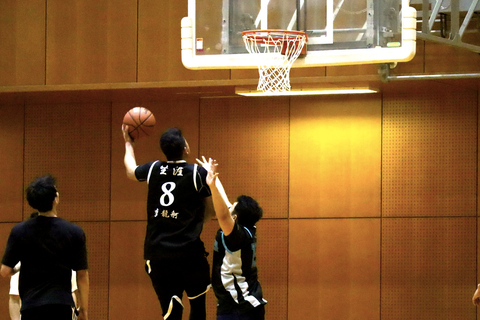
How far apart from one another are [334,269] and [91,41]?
13.4 feet

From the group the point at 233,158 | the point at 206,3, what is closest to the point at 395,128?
the point at 233,158

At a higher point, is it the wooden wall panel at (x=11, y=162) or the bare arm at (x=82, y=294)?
the wooden wall panel at (x=11, y=162)

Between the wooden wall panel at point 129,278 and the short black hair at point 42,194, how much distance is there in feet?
13.7

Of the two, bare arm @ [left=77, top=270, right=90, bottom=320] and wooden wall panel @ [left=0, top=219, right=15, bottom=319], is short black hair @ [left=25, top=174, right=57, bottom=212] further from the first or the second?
wooden wall panel @ [left=0, top=219, right=15, bottom=319]

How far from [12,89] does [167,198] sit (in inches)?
141

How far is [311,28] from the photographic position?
20.9 ft

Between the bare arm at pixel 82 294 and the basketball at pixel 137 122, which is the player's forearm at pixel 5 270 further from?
the basketball at pixel 137 122

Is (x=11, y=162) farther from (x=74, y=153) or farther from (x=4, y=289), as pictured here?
(x=4, y=289)

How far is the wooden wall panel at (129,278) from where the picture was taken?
8.84 m

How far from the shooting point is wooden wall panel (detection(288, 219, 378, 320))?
833 centimetres

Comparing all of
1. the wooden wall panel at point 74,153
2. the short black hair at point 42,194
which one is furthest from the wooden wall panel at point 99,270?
the short black hair at point 42,194

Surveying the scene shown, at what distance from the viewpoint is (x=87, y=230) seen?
355 inches

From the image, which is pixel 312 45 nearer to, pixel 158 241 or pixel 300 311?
pixel 158 241

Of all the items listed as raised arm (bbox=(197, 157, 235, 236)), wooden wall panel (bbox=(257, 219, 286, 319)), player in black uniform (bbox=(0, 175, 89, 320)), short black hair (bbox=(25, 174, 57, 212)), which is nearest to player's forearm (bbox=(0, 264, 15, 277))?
player in black uniform (bbox=(0, 175, 89, 320))
